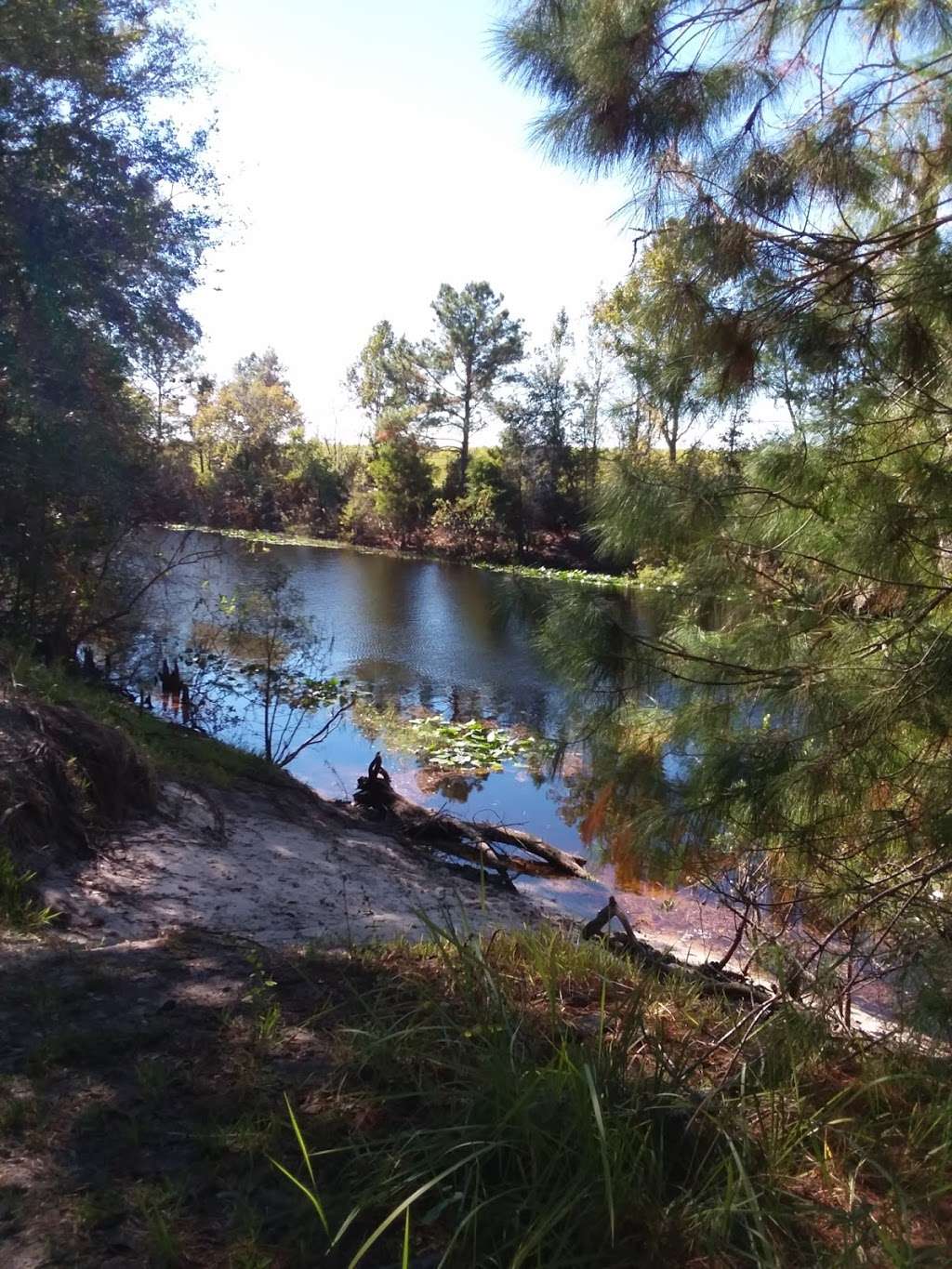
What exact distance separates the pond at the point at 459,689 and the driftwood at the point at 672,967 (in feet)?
1.25

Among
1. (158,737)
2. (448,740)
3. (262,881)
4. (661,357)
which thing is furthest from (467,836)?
(661,357)

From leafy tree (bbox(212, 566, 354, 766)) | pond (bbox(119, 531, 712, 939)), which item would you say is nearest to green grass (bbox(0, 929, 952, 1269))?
pond (bbox(119, 531, 712, 939))

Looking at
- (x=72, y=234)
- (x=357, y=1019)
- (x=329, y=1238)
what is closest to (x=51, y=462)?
(x=72, y=234)

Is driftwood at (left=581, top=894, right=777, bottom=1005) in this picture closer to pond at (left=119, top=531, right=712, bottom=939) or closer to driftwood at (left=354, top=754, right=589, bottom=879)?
pond at (left=119, top=531, right=712, bottom=939)

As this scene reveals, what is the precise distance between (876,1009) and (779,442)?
3.28 m

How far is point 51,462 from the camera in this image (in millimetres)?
9398

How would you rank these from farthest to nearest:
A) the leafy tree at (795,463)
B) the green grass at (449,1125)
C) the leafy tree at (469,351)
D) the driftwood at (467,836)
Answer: the leafy tree at (469,351) < the driftwood at (467,836) < the leafy tree at (795,463) < the green grass at (449,1125)

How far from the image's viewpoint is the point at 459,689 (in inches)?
654

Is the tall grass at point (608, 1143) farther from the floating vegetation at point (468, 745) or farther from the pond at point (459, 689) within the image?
the floating vegetation at point (468, 745)

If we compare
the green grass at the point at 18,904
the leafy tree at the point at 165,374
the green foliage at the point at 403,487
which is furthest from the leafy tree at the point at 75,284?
the green foliage at the point at 403,487

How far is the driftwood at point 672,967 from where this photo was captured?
4.28 meters

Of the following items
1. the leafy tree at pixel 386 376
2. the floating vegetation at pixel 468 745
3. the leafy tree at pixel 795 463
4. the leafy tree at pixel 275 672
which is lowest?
the floating vegetation at pixel 468 745

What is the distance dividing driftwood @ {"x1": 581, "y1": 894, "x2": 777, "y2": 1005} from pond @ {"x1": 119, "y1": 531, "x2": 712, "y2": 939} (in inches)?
15.0

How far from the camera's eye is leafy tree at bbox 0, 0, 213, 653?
9148mm
